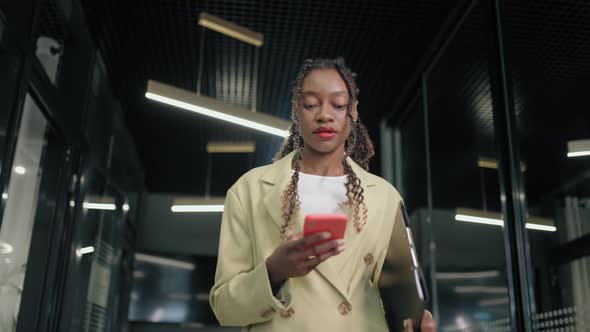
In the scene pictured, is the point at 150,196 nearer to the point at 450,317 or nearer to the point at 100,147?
the point at 100,147

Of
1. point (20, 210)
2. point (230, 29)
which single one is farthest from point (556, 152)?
point (20, 210)

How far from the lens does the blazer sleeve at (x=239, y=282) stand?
93 cm

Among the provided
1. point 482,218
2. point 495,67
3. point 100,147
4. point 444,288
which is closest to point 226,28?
point 100,147

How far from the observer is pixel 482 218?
3586mm

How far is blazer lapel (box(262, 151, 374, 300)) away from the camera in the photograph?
3.27ft

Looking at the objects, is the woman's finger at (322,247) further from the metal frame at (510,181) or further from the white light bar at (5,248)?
the white light bar at (5,248)

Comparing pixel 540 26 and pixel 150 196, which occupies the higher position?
pixel 150 196

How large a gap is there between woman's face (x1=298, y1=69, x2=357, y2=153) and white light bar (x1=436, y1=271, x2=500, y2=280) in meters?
2.50

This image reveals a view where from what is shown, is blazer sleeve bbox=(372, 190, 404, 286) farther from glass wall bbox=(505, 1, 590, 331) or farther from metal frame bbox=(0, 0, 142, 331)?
metal frame bbox=(0, 0, 142, 331)

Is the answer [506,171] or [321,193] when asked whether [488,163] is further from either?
[321,193]

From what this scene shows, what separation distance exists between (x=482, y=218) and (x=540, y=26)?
1.22m

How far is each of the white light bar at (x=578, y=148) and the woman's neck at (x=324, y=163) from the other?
1.66 metres

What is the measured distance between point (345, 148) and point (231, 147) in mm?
6425

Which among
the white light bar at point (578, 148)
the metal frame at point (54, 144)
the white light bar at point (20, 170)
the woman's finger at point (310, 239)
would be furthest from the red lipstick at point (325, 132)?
the white light bar at point (20, 170)
